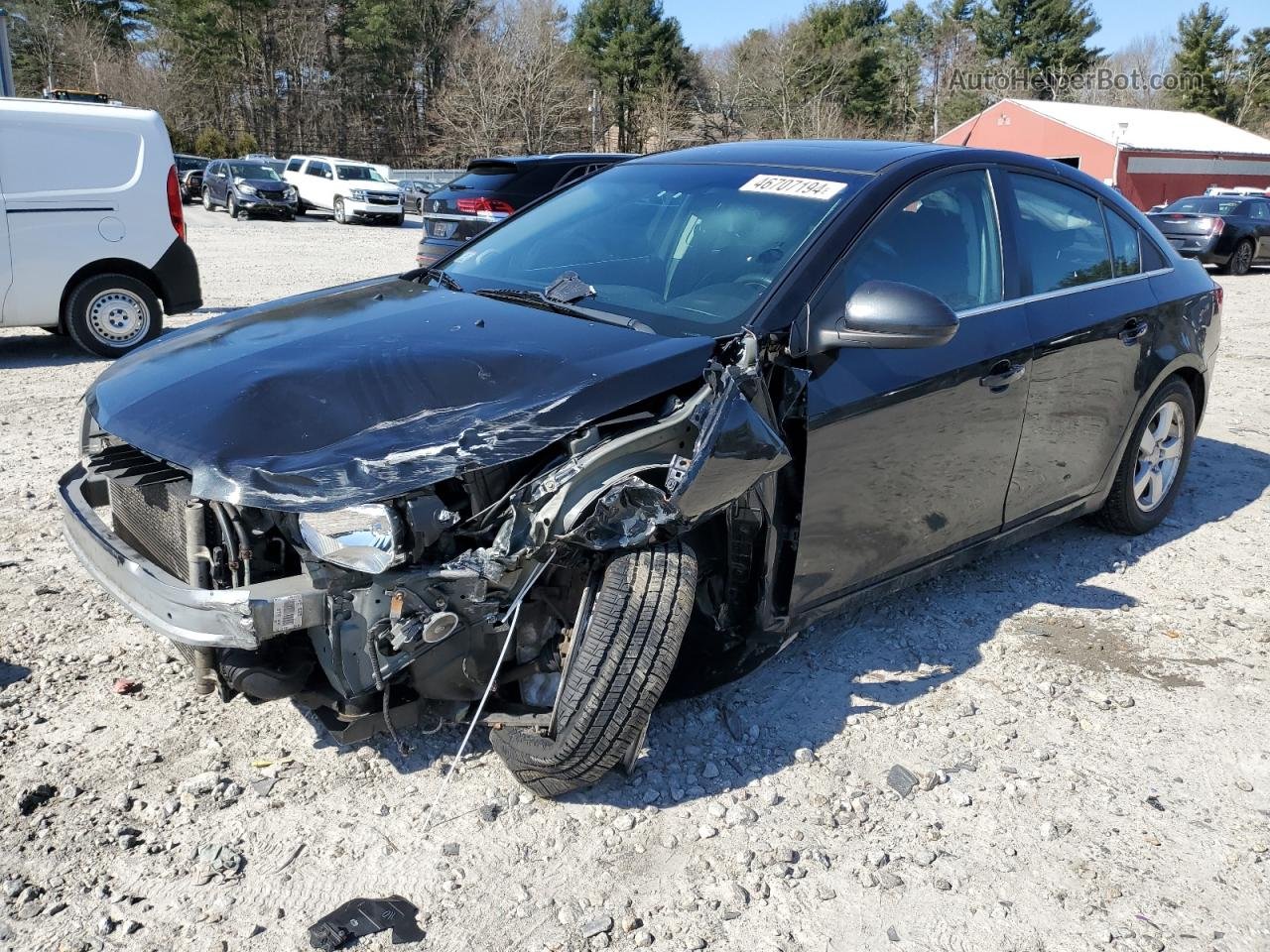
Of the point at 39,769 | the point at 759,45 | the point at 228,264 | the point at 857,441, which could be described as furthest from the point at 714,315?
the point at 759,45

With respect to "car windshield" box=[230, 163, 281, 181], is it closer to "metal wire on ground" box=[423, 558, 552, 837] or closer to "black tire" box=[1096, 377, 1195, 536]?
"black tire" box=[1096, 377, 1195, 536]

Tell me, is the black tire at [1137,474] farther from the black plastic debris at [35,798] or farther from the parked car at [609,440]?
the black plastic debris at [35,798]

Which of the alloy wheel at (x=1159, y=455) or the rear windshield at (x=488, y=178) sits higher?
the rear windshield at (x=488, y=178)

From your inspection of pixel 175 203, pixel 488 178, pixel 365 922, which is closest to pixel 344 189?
pixel 488 178

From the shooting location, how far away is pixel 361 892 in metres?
2.54

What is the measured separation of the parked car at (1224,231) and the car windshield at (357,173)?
19.6 metres

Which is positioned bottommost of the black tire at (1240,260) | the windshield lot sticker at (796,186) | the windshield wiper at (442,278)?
the black tire at (1240,260)

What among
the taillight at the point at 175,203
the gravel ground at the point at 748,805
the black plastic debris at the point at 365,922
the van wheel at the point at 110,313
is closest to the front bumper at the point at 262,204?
the taillight at the point at 175,203

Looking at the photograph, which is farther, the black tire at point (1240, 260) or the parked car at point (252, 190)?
the parked car at point (252, 190)

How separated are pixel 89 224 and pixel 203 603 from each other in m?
6.97

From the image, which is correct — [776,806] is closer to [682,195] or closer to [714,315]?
[714,315]

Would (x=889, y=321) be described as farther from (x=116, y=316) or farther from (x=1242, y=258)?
(x=1242, y=258)

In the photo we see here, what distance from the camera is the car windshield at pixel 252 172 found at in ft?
91.2

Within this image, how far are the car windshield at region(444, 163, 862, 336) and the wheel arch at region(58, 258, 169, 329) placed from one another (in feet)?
18.2
